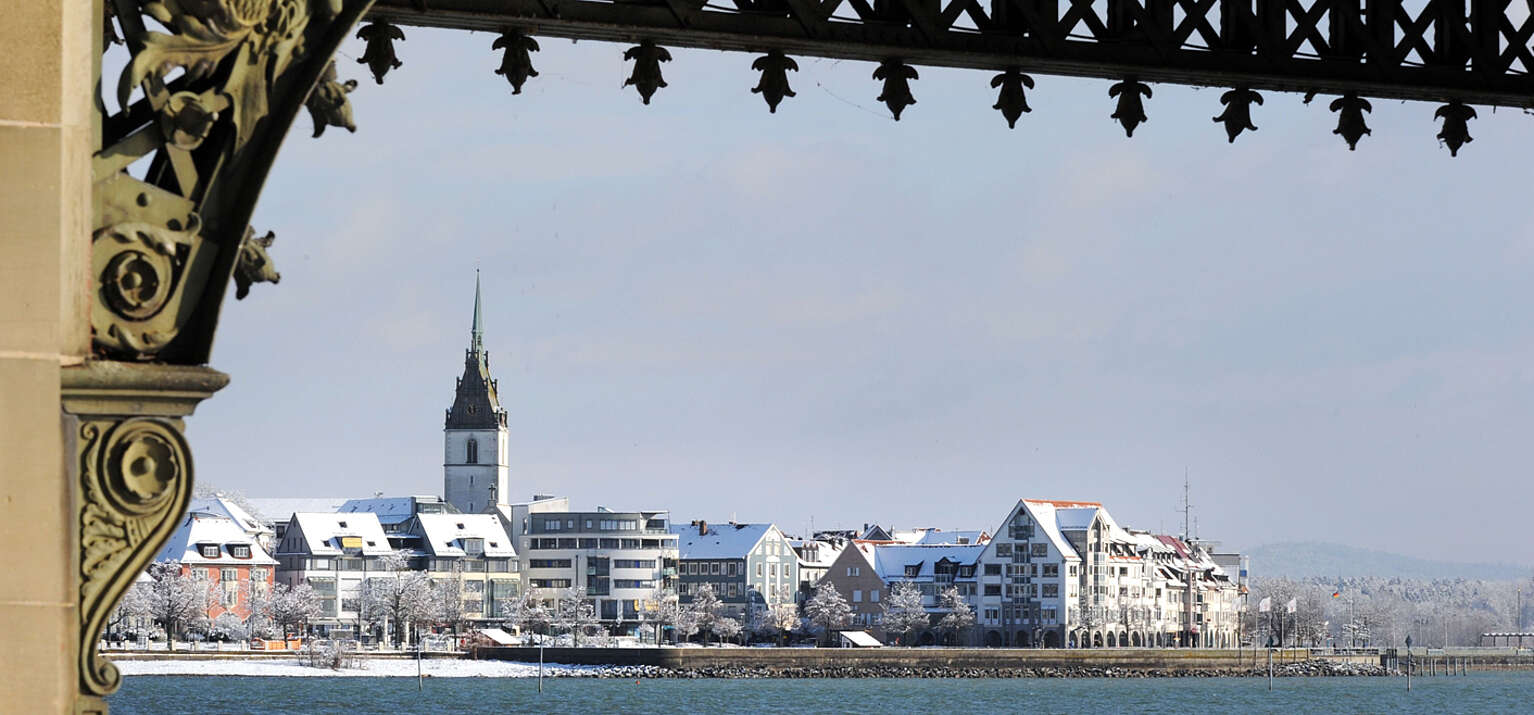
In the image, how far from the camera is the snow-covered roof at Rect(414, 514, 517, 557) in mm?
153250

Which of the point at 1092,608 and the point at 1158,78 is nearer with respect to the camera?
the point at 1158,78

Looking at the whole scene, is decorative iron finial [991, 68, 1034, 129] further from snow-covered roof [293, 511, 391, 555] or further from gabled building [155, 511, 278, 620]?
snow-covered roof [293, 511, 391, 555]

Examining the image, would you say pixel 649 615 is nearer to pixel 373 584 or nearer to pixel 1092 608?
pixel 373 584

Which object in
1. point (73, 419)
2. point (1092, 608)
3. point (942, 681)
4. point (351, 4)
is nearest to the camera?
point (73, 419)

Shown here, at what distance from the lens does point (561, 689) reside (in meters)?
113

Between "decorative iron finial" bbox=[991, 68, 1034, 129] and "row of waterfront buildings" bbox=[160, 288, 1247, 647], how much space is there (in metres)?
134

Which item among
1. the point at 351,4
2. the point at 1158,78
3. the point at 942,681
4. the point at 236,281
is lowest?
the point at 942,681

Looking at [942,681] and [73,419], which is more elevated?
[73,419]

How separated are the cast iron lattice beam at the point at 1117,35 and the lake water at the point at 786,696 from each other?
73549 millimetres

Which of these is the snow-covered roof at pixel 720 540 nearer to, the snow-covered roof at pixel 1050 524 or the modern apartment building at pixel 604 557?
the modern apartment building at pixel 604 557

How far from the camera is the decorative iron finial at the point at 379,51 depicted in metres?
7.96

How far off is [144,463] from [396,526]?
509ft

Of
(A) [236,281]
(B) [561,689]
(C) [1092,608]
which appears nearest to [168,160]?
(A) [236,281]

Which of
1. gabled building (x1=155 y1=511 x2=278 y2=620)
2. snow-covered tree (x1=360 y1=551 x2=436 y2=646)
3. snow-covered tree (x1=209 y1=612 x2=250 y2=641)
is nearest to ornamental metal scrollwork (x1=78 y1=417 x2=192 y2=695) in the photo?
gabled building (x1=155 y1=511 x2=278 y2=620)
